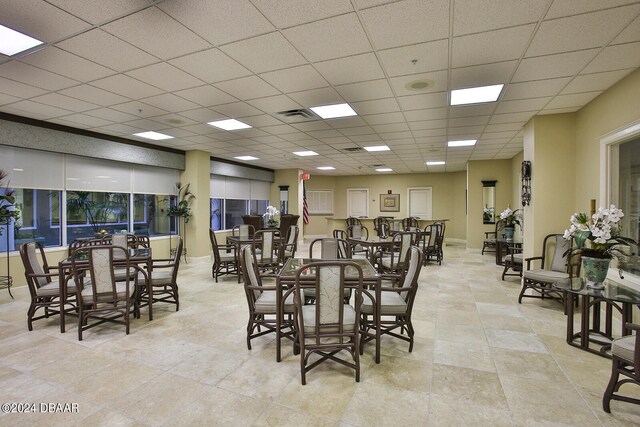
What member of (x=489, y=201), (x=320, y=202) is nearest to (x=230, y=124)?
(x=489, y=201)

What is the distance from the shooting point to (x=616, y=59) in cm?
298

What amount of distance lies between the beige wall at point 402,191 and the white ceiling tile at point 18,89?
1087 centimetres

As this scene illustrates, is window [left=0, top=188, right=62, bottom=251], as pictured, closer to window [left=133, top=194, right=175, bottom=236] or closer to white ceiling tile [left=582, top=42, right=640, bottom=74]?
window [left=133, top=194, right=175, bottom=236]

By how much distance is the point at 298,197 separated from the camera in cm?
1178

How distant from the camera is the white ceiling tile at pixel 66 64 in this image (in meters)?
2.94

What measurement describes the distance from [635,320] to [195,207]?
824 cm

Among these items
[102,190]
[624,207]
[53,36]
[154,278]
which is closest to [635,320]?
[624,207]

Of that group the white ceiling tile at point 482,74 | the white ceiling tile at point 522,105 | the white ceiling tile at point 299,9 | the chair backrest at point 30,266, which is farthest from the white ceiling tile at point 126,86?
the white ceiling tile at point 522,105

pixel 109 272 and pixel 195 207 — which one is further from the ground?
pixel 195 207

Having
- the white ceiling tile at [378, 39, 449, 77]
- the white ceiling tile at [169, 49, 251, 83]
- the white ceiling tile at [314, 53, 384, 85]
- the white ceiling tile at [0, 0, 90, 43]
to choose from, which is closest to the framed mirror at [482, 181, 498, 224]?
the white ceiling tile at [378, 39, 449, 77]

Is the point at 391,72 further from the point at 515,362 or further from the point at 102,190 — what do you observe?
the point at 102,190

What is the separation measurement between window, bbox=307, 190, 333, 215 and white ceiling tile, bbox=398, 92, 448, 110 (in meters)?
9.99

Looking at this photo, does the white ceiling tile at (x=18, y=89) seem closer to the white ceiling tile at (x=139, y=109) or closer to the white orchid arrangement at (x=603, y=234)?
the white ceiling tile at (x=139, y=109)

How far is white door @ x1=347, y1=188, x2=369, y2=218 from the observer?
45.9 ft
